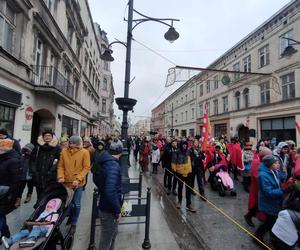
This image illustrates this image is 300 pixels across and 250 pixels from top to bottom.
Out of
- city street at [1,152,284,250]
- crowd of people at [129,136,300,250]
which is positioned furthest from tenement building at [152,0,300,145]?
city street at [1,152,284,250]

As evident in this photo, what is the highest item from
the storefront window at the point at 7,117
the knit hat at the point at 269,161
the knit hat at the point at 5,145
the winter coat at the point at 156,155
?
the storefront window at the point at 7,117

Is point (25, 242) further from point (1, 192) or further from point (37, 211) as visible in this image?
point (1, 192)

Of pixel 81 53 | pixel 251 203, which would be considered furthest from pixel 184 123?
pixel 251 203

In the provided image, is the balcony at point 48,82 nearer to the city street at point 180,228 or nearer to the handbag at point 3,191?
the city street at point 180,228

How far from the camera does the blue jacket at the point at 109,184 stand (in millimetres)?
2852

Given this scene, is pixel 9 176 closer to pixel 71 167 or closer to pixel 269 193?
pixel 71 167

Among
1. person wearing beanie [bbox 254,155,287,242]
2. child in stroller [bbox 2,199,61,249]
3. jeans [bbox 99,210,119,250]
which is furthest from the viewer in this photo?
person wearing beanie [bbox 254,155,287,242]

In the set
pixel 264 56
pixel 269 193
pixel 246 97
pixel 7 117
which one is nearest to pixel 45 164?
pixel 269 193

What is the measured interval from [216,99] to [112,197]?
27842 millimetres

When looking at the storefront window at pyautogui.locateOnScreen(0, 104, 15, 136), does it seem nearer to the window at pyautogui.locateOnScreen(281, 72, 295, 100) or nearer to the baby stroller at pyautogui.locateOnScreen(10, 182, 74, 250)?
the baby stroller at pyautogui.locateOnScreen(10, 182, 74, 250)

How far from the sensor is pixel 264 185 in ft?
11.7

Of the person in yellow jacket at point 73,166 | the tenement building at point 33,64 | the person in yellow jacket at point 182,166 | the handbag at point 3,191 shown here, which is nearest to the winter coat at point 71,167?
the person in yellow jacket at point 73,166

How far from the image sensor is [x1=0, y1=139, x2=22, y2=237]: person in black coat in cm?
326

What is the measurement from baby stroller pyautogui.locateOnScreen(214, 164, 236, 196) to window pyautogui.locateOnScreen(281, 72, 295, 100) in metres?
12.9
